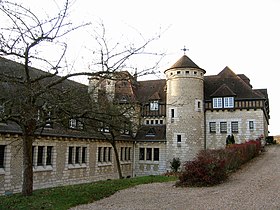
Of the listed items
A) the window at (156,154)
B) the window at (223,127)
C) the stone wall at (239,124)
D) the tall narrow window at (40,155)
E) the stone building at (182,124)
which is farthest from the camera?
the window at (156,154)

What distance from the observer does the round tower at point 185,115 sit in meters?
33.1

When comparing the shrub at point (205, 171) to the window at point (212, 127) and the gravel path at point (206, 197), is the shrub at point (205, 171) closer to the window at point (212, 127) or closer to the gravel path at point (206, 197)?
the gravel path at point (206, 197)

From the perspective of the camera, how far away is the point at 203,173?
1547cm

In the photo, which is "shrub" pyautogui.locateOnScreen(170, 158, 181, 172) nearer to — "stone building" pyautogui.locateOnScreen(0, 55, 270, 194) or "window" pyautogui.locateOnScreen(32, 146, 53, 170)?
"stone building" pyautogui.locateOnScreen(0, 55, 270, 194)

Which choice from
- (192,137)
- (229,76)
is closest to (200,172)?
(192,137)

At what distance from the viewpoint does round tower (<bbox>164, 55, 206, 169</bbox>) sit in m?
33.1

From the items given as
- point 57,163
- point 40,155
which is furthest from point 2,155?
point 57,163

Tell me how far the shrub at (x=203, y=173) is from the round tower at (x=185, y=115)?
656 inches

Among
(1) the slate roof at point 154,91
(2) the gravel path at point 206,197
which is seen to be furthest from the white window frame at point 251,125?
(2) the gravel path at point 206,197

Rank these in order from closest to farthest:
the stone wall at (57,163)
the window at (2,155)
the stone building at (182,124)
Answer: the window at (2,155)
the stone wall at (57,163)
the stone building at (182,124)

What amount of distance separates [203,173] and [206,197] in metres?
3.61

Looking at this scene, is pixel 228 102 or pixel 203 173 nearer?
pixel 203 173

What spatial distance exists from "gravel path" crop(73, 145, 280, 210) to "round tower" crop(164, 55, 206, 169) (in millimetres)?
16195

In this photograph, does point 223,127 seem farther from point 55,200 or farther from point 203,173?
point 55,200
